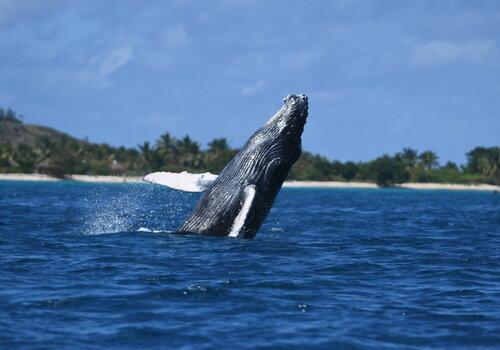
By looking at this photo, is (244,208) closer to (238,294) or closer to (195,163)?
(238,294)

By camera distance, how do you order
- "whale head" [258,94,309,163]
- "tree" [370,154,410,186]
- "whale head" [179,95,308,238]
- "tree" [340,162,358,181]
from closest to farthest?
"whale head" [179,95,308,238], "whale head" [258,94,309,163], "tree" [370,154,410,186], "tree" [340,162,358,181]

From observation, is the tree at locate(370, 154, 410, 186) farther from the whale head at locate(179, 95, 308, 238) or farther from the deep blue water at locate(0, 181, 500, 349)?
the whale head at locate(179, 95, 308, 238)

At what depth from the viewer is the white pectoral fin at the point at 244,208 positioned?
Answer: 15.0 metres

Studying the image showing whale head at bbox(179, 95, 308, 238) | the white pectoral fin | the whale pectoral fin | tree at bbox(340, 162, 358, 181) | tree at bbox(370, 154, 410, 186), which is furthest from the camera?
tree at bbox(340, 162, 358, 181)

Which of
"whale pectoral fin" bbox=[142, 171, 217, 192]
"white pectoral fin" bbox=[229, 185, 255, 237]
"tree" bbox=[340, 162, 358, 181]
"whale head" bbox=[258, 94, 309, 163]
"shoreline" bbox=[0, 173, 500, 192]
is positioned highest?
"tree" bbox=[340, 162, 358, 181]

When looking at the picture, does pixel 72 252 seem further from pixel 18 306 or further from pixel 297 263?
pixel 18 306

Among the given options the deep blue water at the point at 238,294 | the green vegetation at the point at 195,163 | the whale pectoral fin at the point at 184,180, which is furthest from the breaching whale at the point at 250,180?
the green vegetation at the point at 195,163

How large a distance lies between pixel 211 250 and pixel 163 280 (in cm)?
264

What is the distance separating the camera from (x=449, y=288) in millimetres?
12133

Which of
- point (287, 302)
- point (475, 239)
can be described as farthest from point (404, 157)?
point (287, 302)

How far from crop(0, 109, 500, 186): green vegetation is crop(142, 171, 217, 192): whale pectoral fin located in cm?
11822

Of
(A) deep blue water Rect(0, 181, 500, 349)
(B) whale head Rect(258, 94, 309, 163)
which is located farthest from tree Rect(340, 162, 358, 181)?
(B) whale head Rect(258, 94, 309, 163)

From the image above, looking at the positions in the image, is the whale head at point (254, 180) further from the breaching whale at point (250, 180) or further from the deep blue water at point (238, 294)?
the deep blue water at point (238, 294)

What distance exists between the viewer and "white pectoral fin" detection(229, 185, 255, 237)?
15044mm
